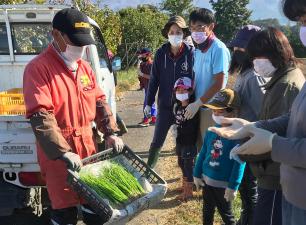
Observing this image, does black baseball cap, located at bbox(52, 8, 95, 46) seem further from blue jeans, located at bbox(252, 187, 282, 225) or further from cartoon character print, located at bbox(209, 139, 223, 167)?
blue jeans, located at bbox(252, 187, 282, 225)

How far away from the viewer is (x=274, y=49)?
2949mm

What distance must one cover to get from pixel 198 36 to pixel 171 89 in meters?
0.68

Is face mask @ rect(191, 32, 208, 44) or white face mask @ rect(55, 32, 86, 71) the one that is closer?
white face mask @ rect(55, 32, 86, 71)

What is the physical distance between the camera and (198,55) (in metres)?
4.77

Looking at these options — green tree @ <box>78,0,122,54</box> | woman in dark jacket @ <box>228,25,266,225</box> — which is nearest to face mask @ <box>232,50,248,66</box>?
woman in dark jacket @ <box>228,25,266,225</box>

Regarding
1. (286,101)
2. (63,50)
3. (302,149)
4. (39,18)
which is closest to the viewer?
(302,149)

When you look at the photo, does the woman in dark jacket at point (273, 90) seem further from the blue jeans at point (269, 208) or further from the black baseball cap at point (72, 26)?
the black baseball cap at point (72, 26)

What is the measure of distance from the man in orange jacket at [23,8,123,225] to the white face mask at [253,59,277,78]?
120cm

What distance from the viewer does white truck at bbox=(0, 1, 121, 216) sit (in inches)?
160

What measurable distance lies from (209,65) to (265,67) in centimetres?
157

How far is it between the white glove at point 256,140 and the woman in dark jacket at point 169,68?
111 inches

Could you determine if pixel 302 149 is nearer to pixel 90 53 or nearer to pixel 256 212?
pixel 256 212

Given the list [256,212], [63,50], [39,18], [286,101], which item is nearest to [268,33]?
[286,101]

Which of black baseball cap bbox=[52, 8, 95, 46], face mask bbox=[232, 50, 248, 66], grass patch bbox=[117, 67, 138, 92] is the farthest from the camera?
grass patch bbox=[117, 67, 138, 92]
